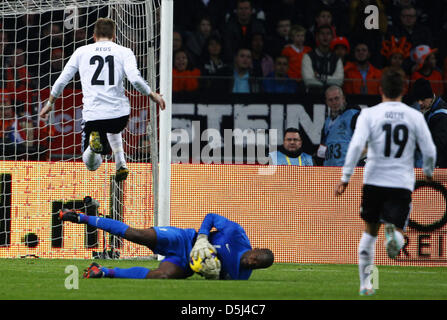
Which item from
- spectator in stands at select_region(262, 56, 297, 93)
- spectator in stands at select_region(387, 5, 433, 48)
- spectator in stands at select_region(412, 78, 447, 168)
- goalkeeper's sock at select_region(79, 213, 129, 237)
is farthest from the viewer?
spectator in stands at select_region(387, 5, 433, 48)

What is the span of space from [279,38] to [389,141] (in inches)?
358

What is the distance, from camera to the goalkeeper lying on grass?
8570 millimetres

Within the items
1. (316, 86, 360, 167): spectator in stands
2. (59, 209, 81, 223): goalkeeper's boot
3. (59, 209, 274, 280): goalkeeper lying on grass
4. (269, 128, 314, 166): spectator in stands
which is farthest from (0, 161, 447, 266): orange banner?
(59, 209, 274, 280): goalkeeper lying on grass

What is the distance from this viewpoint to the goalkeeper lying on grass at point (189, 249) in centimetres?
857

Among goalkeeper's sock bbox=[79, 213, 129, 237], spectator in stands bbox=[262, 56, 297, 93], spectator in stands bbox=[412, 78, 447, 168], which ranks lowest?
goalkeeper's sock bbox=[79, 213, 129, 237]

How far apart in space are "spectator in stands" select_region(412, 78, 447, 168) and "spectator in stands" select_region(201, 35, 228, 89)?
13.1ft

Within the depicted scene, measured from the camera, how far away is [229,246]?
861 centimetres

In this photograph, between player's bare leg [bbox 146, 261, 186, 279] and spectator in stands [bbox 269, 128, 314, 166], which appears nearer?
player's bare leg [bbox 146, 261, 186, 279]

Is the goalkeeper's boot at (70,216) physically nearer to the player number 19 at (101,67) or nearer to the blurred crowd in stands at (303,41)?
the player number 19 at (101,67)

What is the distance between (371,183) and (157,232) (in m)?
2.36

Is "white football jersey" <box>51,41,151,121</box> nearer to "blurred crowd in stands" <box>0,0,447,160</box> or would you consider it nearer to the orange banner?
the orange banner

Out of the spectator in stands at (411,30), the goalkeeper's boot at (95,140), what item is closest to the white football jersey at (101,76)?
the goalkeeper's boot at (95,140)
